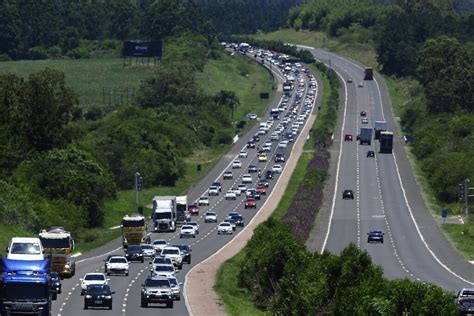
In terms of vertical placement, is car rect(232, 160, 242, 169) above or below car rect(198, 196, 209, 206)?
below

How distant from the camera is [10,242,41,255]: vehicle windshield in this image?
64875 mm

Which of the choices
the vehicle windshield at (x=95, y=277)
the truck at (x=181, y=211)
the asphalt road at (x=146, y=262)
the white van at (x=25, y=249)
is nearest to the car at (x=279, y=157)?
the asphalt road at (x=146, y=262)

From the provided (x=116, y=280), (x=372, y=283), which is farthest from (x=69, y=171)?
(x=372, y=283)

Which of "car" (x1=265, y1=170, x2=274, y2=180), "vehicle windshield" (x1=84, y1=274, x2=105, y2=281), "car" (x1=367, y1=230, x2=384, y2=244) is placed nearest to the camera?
"vehicle windshield" (x1=84, y1=274, x2=105, y2=281)

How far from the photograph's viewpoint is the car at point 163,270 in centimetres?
8125

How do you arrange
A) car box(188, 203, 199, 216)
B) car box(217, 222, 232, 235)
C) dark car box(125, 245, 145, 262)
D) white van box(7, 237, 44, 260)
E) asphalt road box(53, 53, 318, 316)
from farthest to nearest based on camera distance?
car box(188, 203, 199, 216) < car box(217, 222, 232, 235) < dark car box(125, 245, 145, 262) < asphalt road box(53, 53, 318, 316) < white van box(7, 237, 44, 260)

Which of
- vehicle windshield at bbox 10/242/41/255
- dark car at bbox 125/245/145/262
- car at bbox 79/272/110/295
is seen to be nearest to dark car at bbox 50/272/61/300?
car at bbox 79/272/110/295

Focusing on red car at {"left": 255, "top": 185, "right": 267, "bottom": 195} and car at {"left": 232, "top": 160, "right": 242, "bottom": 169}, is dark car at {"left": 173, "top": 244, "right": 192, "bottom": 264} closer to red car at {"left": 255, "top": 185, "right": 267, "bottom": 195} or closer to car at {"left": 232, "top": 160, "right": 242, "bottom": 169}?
red car at {"left": 255, "top": 185, "right": 267, "bottom": 195}

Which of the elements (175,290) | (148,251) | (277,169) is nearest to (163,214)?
(148,251)

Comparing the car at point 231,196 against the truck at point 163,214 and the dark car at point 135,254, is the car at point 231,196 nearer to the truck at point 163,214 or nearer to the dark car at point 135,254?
the truck at point 163,214

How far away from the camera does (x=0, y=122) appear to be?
5487 inches

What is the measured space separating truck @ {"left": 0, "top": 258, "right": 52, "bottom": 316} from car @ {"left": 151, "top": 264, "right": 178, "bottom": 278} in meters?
20.9

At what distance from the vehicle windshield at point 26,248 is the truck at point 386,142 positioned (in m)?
128

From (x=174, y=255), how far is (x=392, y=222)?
4912cm
